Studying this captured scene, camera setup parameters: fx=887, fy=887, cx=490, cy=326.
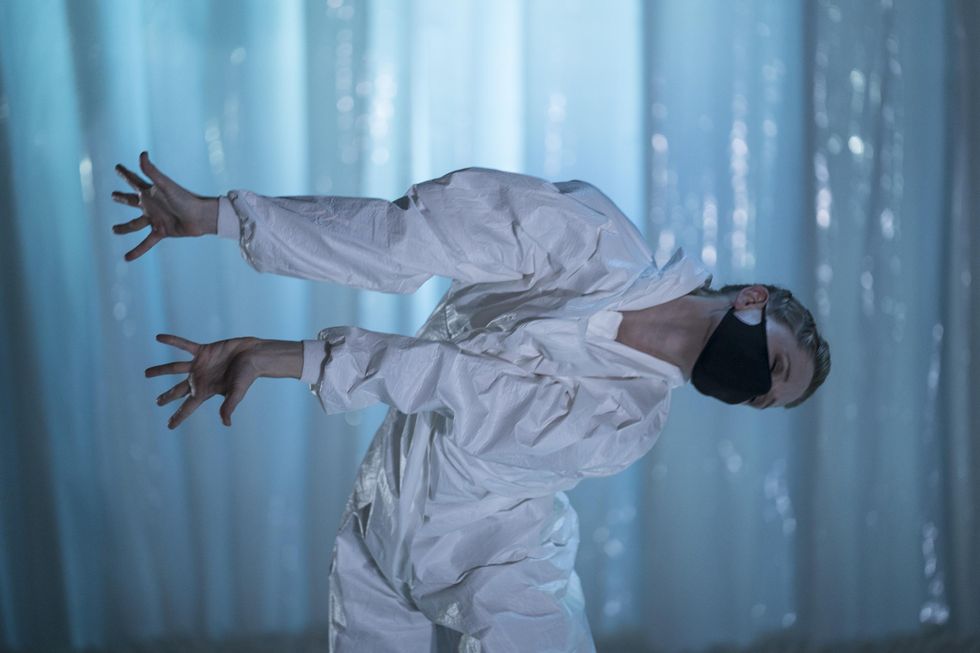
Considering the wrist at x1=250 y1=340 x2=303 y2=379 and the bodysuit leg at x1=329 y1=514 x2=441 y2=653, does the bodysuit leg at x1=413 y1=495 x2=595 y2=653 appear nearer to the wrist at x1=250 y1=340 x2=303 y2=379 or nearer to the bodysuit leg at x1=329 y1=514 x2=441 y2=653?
the bodysuit leg at x1=329 y1=514 x2=441 y2=653

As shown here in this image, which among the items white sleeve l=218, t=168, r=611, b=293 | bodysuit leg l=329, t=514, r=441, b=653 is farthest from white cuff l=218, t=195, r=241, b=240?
bodysuit leg l=329, t=514, r=441, b=653

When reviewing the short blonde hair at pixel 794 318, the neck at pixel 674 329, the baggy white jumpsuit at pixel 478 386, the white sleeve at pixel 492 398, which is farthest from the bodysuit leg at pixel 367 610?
the short blonde hair at pixel 794 318

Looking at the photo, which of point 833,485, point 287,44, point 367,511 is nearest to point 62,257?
point 287,44

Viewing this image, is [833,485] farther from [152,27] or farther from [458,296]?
[152,27]

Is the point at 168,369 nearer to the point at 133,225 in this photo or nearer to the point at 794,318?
the point at 133,225

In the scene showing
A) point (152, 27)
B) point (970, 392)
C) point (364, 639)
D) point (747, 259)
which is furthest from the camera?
point (970, 392)

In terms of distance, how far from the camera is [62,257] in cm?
188

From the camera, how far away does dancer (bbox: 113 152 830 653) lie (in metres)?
1.04

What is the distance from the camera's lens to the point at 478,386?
1070 millimetres

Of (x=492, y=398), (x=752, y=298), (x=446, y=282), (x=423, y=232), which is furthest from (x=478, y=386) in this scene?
(x=446, y=282)

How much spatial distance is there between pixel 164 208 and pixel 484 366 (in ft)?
1.41

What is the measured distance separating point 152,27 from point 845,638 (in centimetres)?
208

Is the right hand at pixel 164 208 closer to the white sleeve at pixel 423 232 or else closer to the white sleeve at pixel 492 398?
the white sleeve at pixel 423 232

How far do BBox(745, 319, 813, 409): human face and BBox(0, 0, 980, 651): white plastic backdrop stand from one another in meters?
0.70
